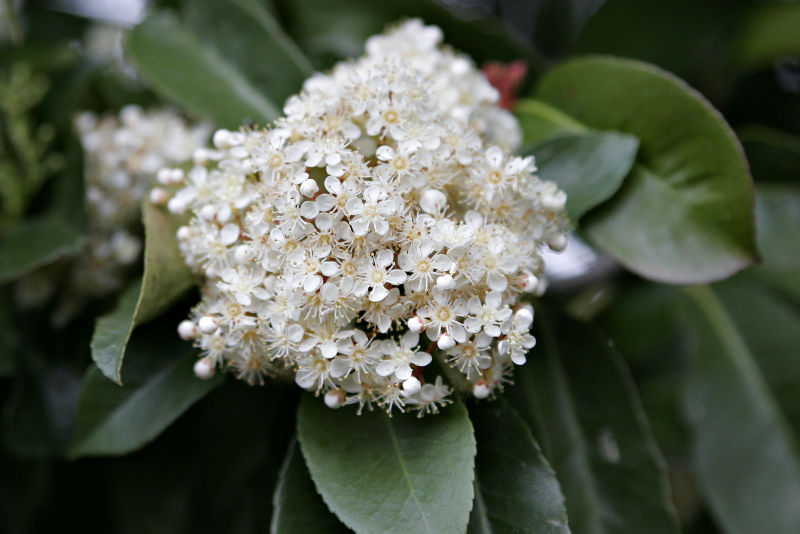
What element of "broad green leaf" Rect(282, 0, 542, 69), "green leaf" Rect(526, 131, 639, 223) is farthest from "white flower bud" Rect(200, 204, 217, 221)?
"broad green leaf" Rect(282, 0, 542, 69)

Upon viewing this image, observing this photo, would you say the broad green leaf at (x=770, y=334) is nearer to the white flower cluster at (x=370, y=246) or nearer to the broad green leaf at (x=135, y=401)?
the white flower cluster at (x=370, y=246)

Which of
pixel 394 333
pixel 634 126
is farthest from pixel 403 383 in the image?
pixel 634 126

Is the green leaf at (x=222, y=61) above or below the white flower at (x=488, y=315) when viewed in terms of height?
above

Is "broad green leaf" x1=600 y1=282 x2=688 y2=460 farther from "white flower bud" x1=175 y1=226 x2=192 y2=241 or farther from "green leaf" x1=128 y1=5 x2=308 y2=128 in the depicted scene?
"white flower bud" x1=175 y1=226 x2=192 y2=241

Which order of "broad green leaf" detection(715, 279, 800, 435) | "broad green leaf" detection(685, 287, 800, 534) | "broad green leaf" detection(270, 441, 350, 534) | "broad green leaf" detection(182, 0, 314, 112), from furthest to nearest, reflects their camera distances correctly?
"broad green leaf" detection(715, 279, 800, 435) → "broad green leaf" detection(685, 287, 800, 534) → "broad green leaf" detection(182, 0, 314, 112) → "broad green leaf" detection(270, 441, 350, 534)

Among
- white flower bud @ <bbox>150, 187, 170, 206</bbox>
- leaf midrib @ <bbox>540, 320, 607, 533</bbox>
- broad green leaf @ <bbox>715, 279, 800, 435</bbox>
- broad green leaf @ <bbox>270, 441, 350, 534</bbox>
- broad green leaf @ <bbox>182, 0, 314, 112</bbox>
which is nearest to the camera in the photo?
broad green leaf @ <bbox>270, 441, 350, 534</bbox>

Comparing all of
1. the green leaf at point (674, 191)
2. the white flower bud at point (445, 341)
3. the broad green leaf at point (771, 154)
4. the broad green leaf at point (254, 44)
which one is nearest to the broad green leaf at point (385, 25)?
the broad green leaf at point (254, 44)

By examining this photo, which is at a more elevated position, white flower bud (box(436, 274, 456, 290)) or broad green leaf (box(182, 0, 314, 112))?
broad green leaf (box(182, 0, 314, 112))
